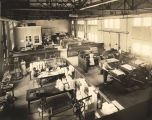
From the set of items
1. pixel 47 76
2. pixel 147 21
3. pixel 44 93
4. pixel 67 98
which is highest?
pixel 147 21

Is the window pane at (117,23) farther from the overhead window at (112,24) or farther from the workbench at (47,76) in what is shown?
the workbench at (47,76)

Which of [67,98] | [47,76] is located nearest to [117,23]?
[47,76]

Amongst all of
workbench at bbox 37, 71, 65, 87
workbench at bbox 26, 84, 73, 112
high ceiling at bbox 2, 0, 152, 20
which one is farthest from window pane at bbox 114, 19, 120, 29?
workbench at bbox 26, 84, 73, 112

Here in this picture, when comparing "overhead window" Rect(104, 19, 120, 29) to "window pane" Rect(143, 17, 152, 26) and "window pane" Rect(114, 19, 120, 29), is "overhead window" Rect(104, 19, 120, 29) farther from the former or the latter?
"window pane" Rect(143, 17, 152, 26)

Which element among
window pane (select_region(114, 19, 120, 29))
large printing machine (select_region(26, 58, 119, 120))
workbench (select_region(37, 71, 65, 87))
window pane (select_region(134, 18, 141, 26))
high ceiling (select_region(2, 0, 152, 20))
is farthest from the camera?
window pane (select_region(114, 19, 120, 29))

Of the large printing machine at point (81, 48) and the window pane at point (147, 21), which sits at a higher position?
the window pane at point (147, 21)

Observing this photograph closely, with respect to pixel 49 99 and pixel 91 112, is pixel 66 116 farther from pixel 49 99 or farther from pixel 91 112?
pixel 49 99

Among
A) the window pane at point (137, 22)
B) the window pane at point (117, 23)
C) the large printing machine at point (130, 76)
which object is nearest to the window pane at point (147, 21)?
the window pane at point (137, 22)

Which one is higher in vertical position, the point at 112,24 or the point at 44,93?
the point at 112,24

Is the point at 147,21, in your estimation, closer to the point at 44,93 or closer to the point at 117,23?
the point at 117,23

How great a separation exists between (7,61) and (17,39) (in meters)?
8.80

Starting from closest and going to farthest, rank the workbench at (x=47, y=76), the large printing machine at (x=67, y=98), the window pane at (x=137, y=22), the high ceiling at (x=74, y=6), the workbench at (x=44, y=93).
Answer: the large printing machine at (x=67, y=98) < the workbench at (x=44, y=93) < the high ceiling at (x=74, y=6) < the workbench at (x=47, y=76) < the window pane at (x=137, y=22)

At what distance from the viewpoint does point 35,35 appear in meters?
21.3

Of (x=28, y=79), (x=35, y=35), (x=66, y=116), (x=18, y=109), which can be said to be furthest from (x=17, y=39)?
(x=66, y=116)
